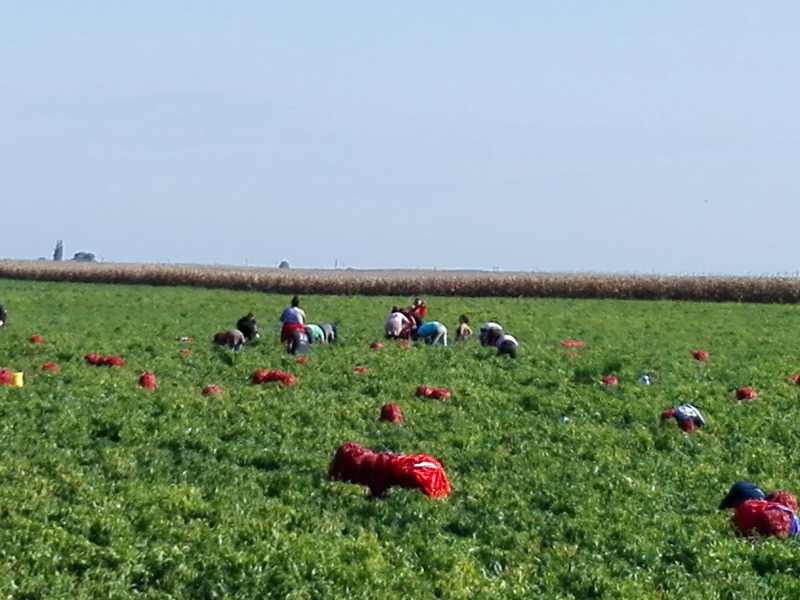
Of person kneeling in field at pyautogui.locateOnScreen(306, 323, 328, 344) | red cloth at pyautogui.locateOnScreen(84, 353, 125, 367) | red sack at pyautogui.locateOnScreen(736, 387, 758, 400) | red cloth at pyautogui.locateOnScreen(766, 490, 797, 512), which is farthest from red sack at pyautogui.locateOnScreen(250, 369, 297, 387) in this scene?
red cloth at pyautogui.locateOnScreen(766, 490, 797, 512)

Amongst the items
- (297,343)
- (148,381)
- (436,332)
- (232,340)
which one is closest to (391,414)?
(148,381)

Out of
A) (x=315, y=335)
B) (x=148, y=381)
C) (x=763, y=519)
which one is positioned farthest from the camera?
(x=315, y=335)

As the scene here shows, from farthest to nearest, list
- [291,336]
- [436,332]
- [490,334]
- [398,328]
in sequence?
[398,328]
[436,332]
[490,334]
[291,336]

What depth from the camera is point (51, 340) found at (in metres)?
26.4

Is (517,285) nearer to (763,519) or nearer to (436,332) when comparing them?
(436,332)

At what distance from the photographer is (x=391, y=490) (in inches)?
571

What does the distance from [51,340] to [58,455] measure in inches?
453

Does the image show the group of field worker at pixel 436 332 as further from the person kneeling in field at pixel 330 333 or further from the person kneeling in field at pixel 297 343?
the person kneeling in field at pixel 297 343

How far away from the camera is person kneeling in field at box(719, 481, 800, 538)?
13812 mm

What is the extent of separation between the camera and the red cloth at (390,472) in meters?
14.7

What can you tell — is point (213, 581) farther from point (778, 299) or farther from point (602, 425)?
point (778, 299)

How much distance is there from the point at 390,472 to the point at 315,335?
15.3 metres

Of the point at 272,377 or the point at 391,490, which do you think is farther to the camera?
the point at 272,377

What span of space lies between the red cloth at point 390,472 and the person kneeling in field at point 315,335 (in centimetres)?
1399
